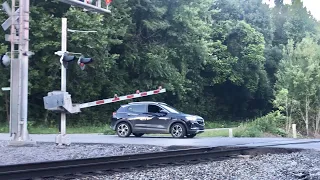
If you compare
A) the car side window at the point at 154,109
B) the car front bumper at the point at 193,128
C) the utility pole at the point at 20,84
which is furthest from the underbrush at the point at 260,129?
the utility pole at the point at 20,84

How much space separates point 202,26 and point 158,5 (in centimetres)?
532

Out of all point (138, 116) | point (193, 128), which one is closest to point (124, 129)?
point (138, 116)

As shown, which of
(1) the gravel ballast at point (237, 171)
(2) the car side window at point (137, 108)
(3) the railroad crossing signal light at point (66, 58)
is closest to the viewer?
(1) the gravel ballast at point (237, 171)

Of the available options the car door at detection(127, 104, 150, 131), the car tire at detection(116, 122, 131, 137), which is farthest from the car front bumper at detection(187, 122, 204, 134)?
the car tire at detection(116, 122, 131, 137)

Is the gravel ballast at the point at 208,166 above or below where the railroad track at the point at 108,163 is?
below

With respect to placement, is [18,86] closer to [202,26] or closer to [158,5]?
[158,5]

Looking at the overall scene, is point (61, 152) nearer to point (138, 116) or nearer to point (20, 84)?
point (20, 84)

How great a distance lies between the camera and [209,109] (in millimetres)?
57625

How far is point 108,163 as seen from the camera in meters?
11.3

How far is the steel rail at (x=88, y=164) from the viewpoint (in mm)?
9695

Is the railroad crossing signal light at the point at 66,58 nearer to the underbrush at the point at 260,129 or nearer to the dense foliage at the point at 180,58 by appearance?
the underbrush at the point at 260,129

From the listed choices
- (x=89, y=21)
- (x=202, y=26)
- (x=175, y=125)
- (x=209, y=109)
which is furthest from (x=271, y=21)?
(x=175, y=125)

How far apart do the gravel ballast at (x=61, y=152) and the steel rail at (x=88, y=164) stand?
6.44 ft

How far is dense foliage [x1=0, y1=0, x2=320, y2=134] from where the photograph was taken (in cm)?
3672
